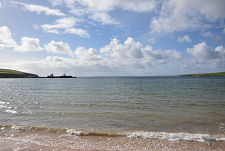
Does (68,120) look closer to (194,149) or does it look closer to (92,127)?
(92,127)

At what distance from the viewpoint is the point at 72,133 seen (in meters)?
10.9

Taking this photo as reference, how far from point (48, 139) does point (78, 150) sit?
2919mm

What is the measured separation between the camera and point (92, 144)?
898 centimetres

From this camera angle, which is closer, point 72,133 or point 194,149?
point 194,149

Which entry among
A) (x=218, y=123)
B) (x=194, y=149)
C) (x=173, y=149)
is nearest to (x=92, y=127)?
(x=173, y=149)

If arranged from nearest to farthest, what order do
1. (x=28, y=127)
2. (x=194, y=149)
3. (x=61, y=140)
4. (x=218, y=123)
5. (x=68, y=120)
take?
(x=194, y=149)
(x=61, y=140)
(x=28, y=127)
(x=218, y=123)
(x=68, y=120)

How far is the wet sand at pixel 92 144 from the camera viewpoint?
8289mm

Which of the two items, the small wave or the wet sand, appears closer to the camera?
the wet sand

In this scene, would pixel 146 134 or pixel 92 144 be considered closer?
pixel 92 144

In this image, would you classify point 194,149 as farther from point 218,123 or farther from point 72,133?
point 72,133

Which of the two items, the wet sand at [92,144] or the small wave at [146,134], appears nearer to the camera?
the wet sand at [92,144]

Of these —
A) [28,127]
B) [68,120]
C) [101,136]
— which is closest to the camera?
[101,136]

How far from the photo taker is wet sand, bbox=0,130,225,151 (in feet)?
27.2

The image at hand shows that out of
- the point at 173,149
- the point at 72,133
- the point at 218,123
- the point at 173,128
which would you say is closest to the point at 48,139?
the point at 72,133
